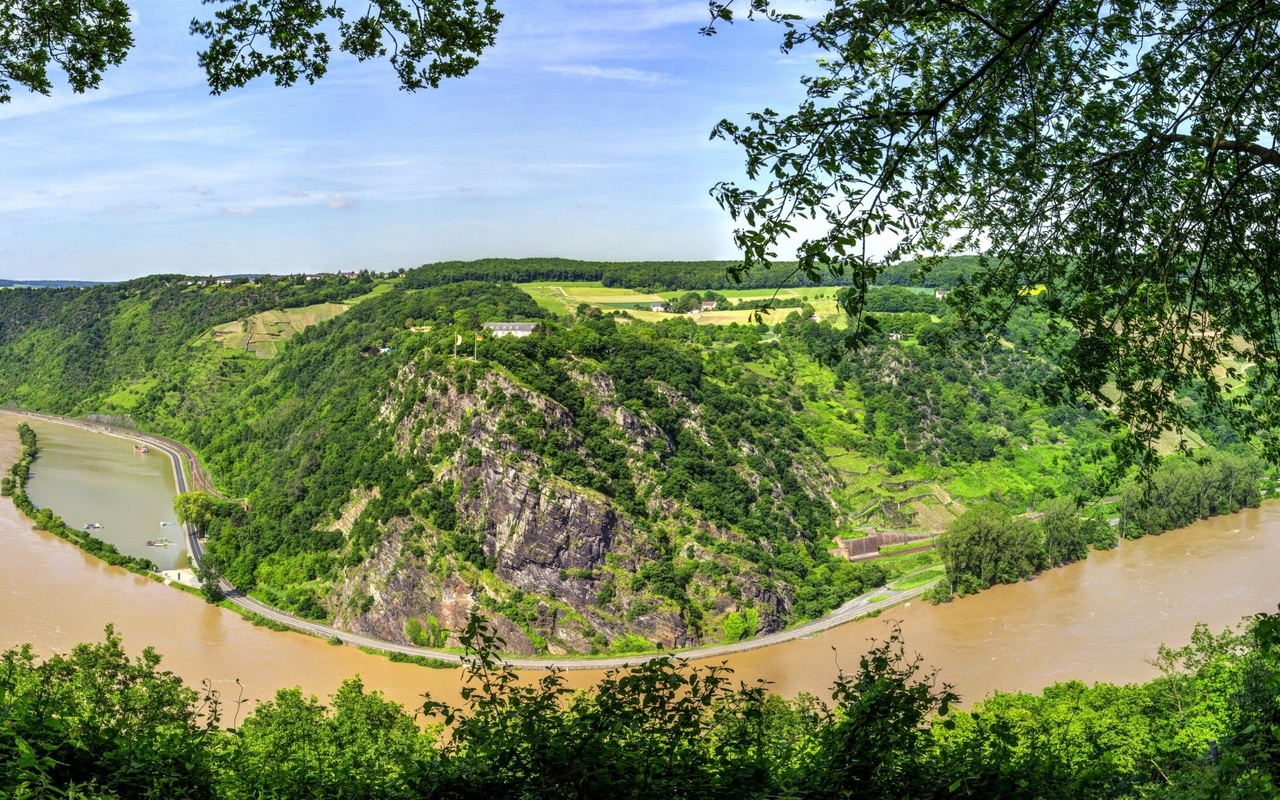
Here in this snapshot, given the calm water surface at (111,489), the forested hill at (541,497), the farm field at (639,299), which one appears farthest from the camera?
the farm field at (639,299)

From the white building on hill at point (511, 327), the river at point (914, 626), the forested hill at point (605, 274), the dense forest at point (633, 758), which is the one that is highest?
the forested hill at point (605, 274)

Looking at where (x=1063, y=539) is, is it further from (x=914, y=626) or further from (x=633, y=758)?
(x=633, y=758)

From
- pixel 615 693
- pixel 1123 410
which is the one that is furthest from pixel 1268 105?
pixel 615 693

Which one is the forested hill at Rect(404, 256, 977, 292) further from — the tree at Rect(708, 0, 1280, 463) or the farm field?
the tree at Rect(708, 0, 1280, 463)

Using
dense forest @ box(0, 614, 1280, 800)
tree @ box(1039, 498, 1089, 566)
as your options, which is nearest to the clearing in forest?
tree @ box(1039, 498, 1089, 566)

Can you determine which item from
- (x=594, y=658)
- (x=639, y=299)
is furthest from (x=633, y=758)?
(x=639, y=299)

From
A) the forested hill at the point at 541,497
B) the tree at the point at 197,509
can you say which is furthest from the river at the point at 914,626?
the tree at the point at 197,509

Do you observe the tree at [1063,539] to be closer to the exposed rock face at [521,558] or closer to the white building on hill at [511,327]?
the exposed rock face at [521,558]
